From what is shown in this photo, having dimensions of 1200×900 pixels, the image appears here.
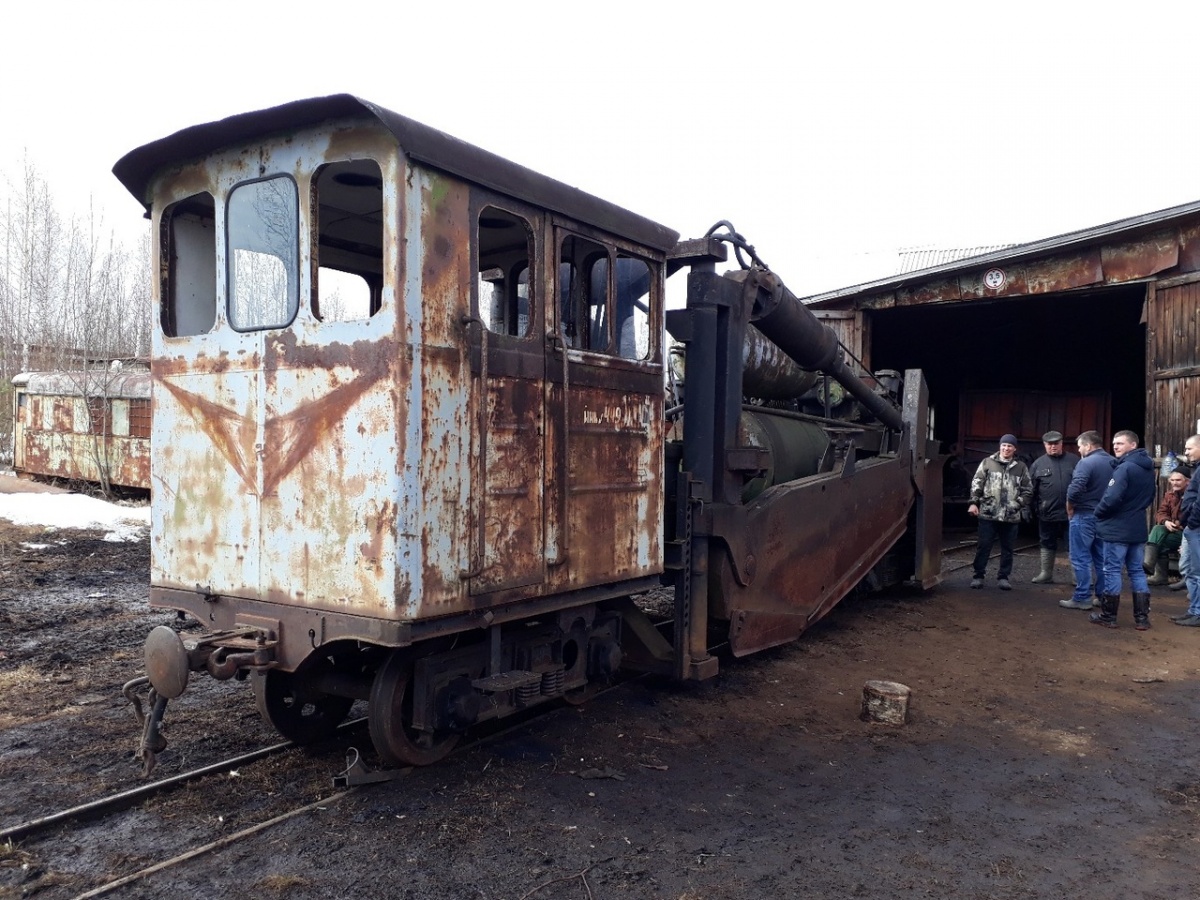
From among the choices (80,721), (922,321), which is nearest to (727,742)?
(80,721)

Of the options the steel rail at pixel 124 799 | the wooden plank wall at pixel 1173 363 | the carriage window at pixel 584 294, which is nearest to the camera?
the steel rail at pixel 124 799

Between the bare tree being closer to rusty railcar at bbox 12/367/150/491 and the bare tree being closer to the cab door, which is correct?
rusty railcar at bbox 12/367/150/491

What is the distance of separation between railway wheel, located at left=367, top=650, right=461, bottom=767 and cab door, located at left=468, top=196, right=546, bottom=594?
0.56 m

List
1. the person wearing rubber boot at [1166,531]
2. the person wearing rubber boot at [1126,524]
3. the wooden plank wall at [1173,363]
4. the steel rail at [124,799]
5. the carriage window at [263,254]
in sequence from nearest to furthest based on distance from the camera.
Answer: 1. the steel rail at [124,799]
2. the carriage window at [263,254]
3. the person wearing rubber boot at [1126,524]
4. the person wearing rubber boot at [1166,531]
5. the wooden plank wall at [1173,363]

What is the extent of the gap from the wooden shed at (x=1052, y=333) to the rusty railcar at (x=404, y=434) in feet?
24.3

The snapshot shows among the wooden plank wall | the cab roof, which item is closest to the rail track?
the cab roof

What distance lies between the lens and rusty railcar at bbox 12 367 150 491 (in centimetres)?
1745

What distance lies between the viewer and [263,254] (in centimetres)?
422

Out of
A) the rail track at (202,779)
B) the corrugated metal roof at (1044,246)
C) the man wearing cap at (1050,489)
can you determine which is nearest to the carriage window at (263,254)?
the rail track at (202,779)

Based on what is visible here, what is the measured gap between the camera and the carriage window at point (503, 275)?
199 inches

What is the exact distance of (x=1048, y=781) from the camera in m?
4.60

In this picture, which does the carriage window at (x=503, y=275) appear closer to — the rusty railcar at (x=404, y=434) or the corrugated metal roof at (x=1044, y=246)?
the rusty railcar at (x=404, y=434)

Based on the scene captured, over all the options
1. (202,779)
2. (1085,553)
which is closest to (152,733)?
(202,779)

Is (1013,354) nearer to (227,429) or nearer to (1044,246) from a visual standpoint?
(1044,246)
